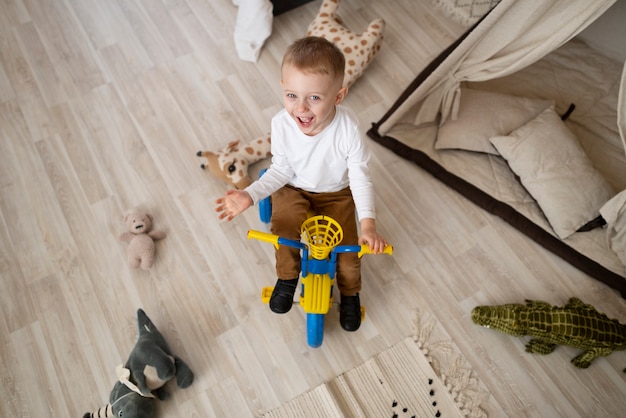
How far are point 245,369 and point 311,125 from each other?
28.5 inches

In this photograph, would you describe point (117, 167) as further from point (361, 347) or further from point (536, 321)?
point (536, 321)

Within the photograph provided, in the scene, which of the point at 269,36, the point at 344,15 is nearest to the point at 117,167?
the point at 269,36

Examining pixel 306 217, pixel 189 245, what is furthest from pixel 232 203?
pixel 189 245

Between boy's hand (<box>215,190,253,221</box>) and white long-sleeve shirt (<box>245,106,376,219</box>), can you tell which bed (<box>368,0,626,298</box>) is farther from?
boy's hand (<box>215,190,253,221</box>)

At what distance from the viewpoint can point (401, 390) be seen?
4.36 ft

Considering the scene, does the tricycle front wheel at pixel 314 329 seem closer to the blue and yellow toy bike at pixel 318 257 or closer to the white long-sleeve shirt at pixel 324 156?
the blue and yellow toy bike at pixel 318 257

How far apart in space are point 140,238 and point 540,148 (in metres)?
1.33

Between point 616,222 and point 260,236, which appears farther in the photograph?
point 616,222

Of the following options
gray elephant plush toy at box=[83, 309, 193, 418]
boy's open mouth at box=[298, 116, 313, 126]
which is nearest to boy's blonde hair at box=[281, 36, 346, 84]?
boy's open mouth at box=[298, 116, 313, 126]

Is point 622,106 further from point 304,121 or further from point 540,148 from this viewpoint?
point 304,121

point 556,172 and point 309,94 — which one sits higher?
point 309,94

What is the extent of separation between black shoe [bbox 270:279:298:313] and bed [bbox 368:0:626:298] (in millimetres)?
673

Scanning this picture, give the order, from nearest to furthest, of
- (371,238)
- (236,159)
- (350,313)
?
(371,238) < (350,313) < (236,159)

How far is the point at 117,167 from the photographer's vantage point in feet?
5.44
